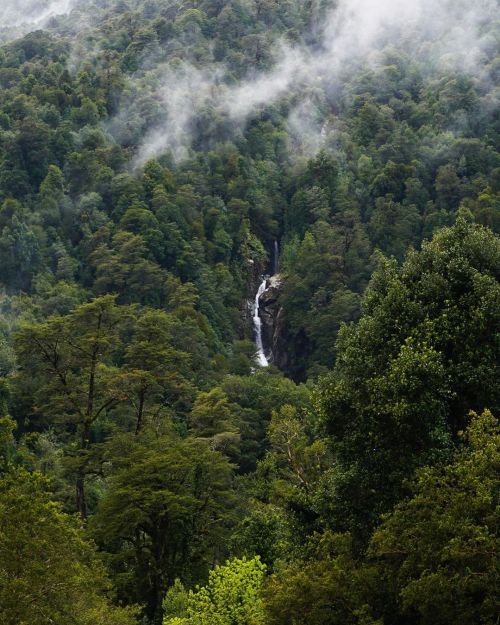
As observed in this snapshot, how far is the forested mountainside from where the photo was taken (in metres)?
14.0

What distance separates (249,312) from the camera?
246 ft

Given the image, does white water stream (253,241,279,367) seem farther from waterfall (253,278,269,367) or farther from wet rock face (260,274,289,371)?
wet rock face (260,274,289,371)

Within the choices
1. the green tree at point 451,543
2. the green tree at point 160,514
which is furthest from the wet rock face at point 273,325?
the green tree at point 451,543

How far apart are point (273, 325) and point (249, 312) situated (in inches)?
100

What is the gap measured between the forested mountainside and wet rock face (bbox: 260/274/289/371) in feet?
1.04

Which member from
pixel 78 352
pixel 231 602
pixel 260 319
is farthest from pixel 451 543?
pixel 260 319

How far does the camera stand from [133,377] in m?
27.3

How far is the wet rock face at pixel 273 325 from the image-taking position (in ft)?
237

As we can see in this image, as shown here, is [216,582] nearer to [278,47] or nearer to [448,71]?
[448,71]

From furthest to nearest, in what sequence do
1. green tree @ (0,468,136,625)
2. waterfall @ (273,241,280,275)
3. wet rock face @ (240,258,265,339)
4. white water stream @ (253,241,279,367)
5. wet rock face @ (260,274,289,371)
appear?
waterfall @ (273,241,280,275), wet rock face @ (240,258,265,339), wet rock face @ (260,274,289,371), white water stream @ (253,241,279,367), green tree @ (0,468,136,625)

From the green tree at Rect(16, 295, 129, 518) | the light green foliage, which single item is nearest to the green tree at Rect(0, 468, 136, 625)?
the light green foliage

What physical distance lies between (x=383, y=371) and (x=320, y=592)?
16.2 ft

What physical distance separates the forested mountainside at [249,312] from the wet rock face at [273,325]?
1.04 ft

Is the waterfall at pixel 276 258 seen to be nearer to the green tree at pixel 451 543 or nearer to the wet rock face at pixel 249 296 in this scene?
the wet rock face at pixel 249 296
